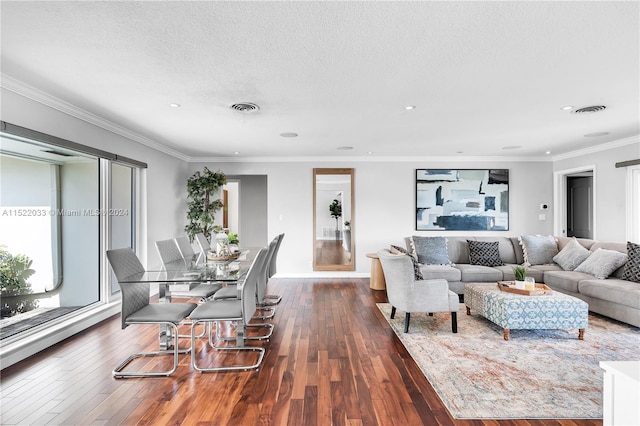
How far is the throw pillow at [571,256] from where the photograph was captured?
464cm

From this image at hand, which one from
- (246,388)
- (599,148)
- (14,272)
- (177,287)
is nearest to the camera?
(246,388)

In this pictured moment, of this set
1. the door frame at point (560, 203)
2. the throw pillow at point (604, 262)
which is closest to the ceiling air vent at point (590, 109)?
the throw pillow at point (604, 262)

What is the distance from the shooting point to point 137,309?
8.94 ft

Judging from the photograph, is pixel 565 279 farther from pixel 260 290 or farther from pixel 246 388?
pixel 246 388

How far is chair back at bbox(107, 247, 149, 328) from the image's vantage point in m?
2.55

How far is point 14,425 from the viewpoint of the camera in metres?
1.97

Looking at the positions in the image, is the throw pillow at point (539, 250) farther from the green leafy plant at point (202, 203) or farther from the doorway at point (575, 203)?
the green leafy plant at point (202, 203)

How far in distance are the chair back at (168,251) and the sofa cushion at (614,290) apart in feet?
16.6

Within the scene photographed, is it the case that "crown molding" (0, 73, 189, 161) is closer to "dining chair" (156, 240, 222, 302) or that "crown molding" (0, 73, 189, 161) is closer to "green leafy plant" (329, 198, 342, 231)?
"dining chair" (156, 240, 222, 302)

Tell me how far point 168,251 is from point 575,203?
764cm

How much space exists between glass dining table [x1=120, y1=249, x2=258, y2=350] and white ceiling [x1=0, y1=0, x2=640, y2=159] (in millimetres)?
1679

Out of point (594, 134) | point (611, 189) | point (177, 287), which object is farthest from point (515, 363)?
point (611, 189)

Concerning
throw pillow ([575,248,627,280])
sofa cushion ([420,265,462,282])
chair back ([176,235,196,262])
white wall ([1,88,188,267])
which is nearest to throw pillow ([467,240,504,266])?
sofa cushion ([420,265,462,282])

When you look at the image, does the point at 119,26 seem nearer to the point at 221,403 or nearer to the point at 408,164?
the point at 221,403
